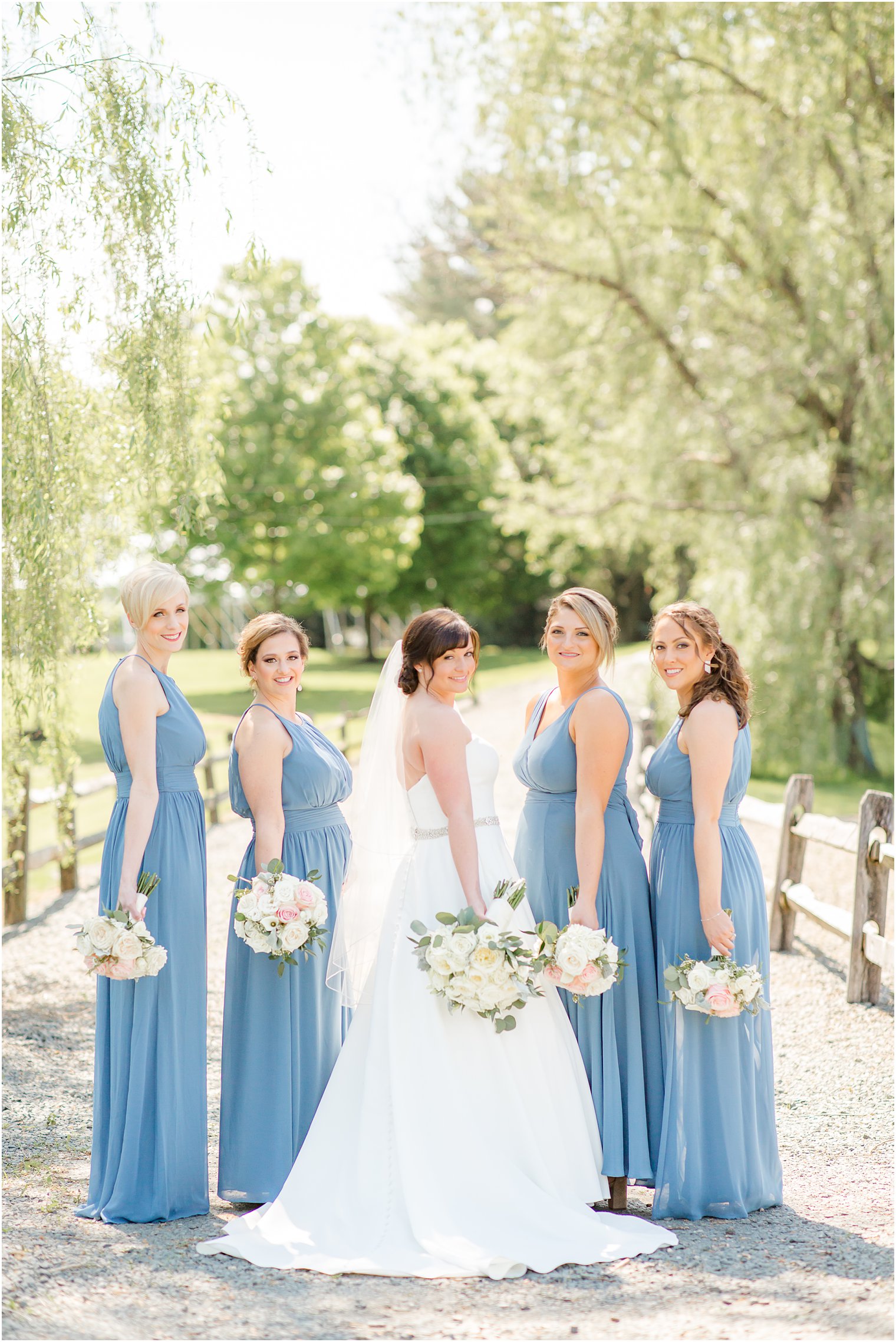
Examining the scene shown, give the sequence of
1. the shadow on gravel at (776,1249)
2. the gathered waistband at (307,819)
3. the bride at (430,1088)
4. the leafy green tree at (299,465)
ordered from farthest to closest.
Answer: the leafy green tree at (299,465) → the gathered waistband at (307,819) → the bride at (430,1088) → the shadow on gravel at (776,1249)

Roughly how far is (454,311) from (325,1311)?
140ft

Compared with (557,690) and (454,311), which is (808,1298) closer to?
Result: (557,690)

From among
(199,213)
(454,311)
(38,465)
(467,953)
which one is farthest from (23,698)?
(454,311)

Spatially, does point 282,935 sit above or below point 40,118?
below

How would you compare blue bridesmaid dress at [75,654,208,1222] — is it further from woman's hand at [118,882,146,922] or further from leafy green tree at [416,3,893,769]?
leafy green tree at [416,3,893,769]

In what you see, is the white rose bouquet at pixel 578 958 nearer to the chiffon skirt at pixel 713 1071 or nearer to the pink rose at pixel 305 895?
the chiffon skirt at pixel 713 1071

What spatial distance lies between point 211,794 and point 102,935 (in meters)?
11.1

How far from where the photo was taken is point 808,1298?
10.8ft

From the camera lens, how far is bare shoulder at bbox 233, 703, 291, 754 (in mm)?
4215

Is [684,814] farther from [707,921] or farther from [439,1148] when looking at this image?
[439,1148]

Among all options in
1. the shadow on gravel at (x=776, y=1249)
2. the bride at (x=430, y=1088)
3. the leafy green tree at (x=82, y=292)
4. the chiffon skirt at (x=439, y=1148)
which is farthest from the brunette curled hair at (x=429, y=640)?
the leafy green tree at (x=82, y=292)

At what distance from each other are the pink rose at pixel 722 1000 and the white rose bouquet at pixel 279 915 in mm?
1359

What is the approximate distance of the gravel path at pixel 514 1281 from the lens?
3.15 metres

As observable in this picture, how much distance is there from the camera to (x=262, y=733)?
422 centimetres
